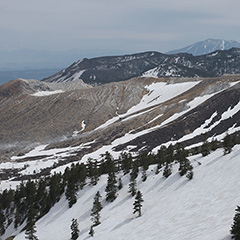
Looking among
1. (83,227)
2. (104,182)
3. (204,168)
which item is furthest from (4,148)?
(204,168)

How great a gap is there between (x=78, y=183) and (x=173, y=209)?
32369mm

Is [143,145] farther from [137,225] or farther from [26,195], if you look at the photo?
[137,225]

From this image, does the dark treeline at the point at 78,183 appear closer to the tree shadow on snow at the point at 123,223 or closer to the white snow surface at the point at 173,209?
the white snow surface at the point at 173,209

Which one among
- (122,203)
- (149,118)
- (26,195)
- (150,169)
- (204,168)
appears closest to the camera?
(204,168)

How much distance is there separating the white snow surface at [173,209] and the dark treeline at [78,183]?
67.6 inches

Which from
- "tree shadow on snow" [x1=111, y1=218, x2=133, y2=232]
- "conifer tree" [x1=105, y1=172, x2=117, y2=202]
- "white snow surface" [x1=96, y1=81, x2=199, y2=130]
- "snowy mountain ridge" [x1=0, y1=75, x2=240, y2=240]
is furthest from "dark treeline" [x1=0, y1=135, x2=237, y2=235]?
"white snow surface" [x1=96, y1=81, x2=199, y2=130]

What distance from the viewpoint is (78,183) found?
64.3 m

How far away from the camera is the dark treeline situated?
176 feet

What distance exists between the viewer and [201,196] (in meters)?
36.3

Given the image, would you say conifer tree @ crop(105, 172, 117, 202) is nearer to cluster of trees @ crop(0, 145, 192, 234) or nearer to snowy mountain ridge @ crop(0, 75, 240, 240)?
cluster of trees @ crop(0, 145, 192, 234)

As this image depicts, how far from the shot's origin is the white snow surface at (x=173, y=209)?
93.1 ft

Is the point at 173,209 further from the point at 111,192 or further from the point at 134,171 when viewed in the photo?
the point at 134,171

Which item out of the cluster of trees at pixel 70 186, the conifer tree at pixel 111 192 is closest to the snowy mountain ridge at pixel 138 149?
the conifer tree at pixel 111 192

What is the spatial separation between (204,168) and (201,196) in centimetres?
932
